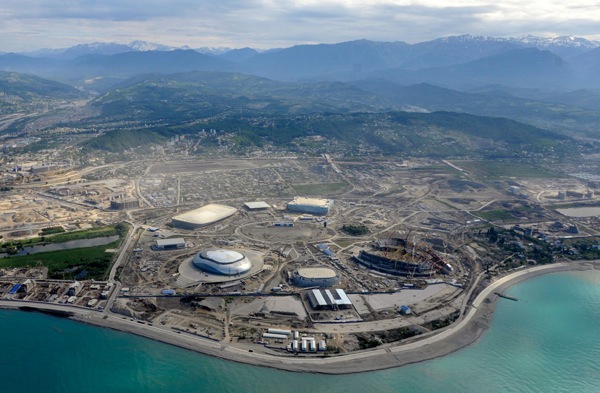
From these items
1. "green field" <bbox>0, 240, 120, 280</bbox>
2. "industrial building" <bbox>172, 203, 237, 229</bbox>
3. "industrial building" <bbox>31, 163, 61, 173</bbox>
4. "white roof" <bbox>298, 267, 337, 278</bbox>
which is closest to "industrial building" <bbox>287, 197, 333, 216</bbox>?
"industrial building" <bbox>172, 203, 237, 229</bbox>

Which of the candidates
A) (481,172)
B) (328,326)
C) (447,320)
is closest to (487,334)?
(447,320)

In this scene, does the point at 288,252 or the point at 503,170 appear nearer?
the point at 288,252

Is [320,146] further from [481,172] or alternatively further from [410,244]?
[410,244]

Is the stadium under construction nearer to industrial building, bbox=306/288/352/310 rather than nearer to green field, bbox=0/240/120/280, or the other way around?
industrial building, bbox=306/288/352/310

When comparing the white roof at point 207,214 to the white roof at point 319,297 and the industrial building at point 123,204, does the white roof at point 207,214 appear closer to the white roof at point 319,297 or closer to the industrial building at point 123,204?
the industrial building at point 123,204

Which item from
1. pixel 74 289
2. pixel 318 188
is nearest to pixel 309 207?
pixel 318 188

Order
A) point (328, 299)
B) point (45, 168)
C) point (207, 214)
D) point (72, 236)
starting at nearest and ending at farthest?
point (328, 299) < point (72, 236) < point (207, 214) < point (45, 168)

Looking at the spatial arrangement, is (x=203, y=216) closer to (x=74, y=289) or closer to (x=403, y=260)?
(x=74, y=289)
